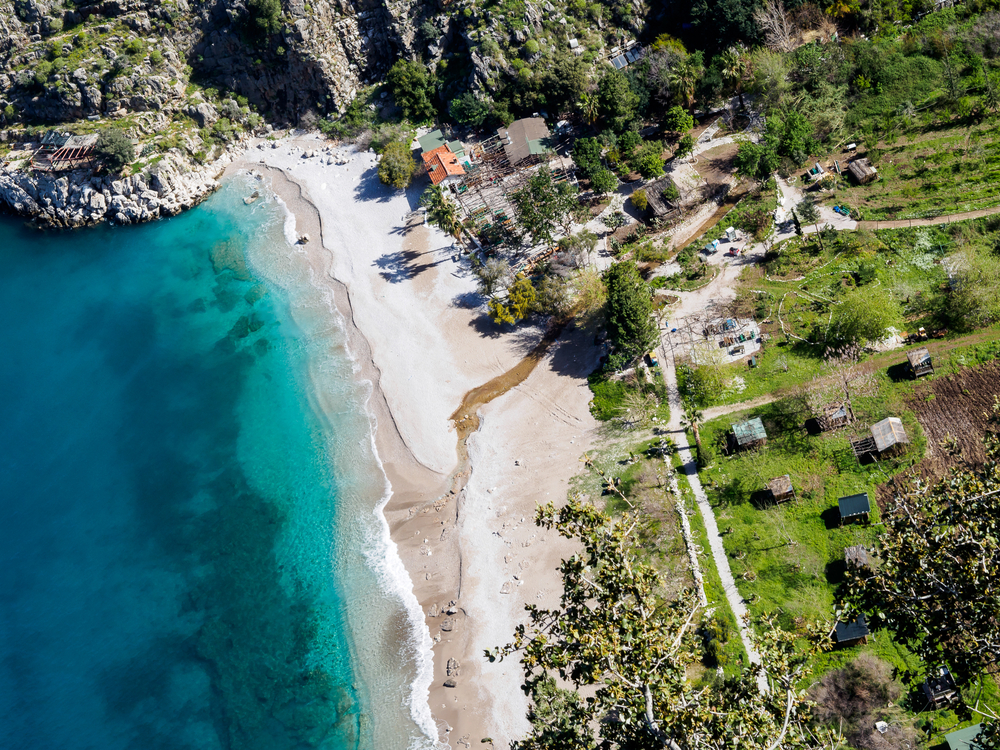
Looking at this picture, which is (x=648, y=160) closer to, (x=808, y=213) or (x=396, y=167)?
(x=808, y=213)

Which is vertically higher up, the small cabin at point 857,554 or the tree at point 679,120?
the tree at point 679,120

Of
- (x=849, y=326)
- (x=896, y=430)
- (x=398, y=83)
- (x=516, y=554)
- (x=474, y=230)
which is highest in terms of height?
(x=398, y=83)

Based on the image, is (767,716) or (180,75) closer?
(767,716)

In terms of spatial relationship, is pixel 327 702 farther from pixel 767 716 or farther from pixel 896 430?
pixel 896 430

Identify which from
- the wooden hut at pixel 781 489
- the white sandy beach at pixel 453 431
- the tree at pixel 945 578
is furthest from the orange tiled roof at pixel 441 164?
the tree at pixel 945 578

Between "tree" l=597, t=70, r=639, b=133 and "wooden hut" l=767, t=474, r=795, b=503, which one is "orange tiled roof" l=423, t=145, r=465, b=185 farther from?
"wooden hut" l=767, t=474, r=795, b=503

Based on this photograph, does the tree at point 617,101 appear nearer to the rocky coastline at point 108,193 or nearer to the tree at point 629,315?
the tree at point 629,315

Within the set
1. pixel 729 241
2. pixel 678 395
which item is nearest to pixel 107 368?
pixel 678 395
